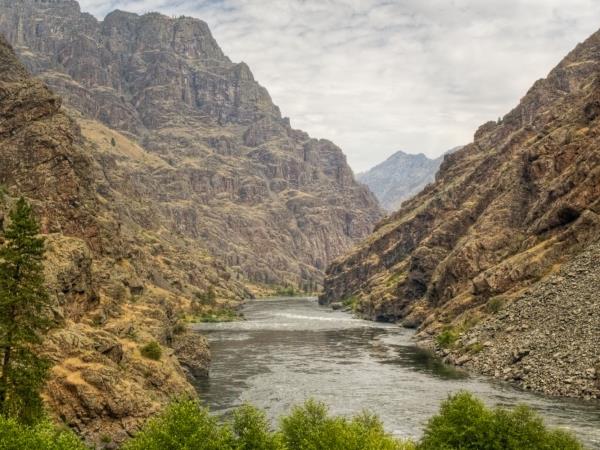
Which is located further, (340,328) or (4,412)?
(340,328)

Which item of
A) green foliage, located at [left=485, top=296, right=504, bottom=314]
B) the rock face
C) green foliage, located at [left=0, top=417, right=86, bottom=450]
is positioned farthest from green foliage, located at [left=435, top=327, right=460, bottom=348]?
green foliage, located at [left=0, top=417, right=86, bottom=450]

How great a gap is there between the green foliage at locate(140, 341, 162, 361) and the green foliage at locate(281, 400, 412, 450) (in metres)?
25.6

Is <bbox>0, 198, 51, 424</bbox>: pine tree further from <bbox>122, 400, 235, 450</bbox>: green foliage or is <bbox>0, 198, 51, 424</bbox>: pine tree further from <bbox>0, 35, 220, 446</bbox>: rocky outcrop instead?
<bbox>0, 35, 220, 446</bbox>: rocky outcrop

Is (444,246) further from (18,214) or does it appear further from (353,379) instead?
(18,214)

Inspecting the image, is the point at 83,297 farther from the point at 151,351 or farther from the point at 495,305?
the point at 495,305

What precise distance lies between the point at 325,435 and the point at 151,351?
1328 inches

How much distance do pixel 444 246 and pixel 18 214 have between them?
146 metres

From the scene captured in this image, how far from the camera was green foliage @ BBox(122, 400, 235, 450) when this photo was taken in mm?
37969

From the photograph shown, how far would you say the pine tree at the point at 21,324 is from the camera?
134ft

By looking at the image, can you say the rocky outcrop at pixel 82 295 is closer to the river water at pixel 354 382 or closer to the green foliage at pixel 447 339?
the river water at pixel 354 382

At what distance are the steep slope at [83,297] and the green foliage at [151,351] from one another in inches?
32.0

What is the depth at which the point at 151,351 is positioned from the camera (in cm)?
6888

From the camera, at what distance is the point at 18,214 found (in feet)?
151

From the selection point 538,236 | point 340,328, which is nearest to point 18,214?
point 538,236
